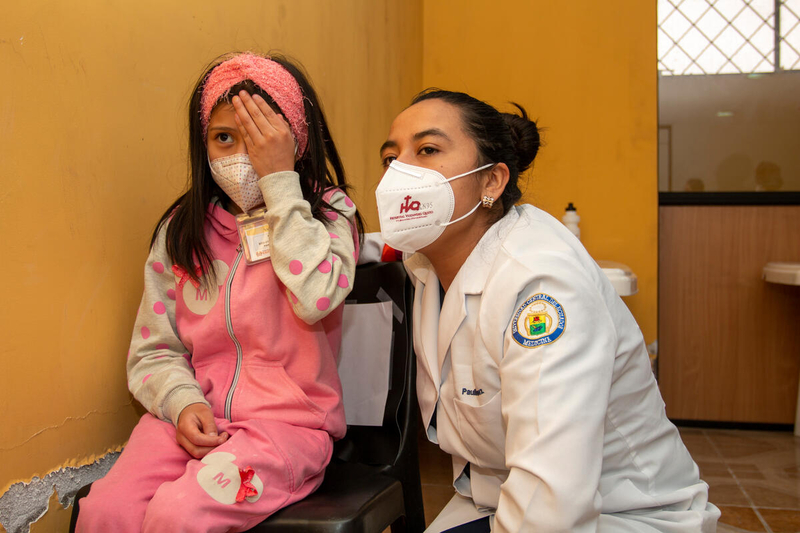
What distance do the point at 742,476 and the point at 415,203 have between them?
7.17 feet

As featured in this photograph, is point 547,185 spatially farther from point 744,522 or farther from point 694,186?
point 744,522

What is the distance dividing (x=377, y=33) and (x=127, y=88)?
1609 millimetres

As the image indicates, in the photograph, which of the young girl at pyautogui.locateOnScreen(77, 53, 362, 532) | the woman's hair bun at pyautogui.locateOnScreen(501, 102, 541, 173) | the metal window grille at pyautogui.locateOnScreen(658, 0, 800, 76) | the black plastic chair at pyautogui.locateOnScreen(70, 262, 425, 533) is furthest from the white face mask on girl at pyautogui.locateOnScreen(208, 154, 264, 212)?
the metal window grille at pyautogui.locateOnScreen(658, 0, 800, 76)

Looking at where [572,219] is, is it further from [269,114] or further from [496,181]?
[269,114]

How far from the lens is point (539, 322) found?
0.91m

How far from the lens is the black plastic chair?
95 centimetres

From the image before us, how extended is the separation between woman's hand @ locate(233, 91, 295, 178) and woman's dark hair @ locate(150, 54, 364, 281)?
0.15 ft

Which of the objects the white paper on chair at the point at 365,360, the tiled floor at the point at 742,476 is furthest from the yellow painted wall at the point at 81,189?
the tiled floor at the point at 742,476

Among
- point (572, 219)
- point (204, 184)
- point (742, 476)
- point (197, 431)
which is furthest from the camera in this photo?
point (572, 219)

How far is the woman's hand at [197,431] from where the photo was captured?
1023 mm

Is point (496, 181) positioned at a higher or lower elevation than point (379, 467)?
higher

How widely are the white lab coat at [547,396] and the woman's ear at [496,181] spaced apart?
58 millimetres

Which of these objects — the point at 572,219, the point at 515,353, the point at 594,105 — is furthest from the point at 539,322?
the point at 594,105

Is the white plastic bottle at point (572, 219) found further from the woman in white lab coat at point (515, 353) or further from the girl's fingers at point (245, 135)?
the girl's fingers at point (245, 135)
